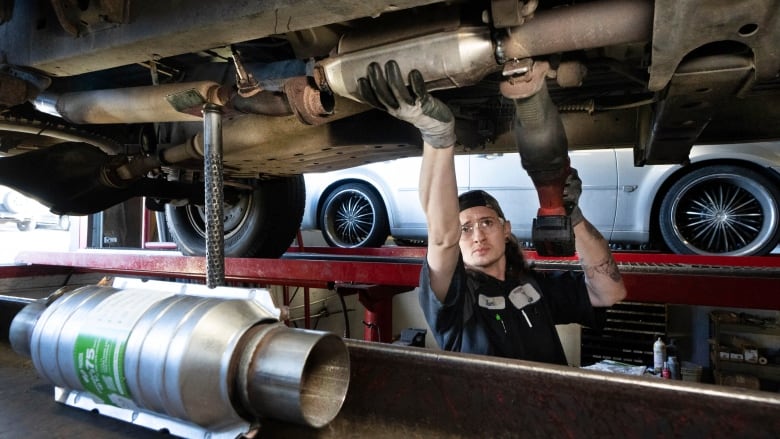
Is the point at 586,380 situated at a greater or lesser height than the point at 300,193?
lesser

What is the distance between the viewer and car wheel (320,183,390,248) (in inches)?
154

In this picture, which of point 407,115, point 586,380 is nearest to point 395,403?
point 586,380

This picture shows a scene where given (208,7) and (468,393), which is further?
(208,7)

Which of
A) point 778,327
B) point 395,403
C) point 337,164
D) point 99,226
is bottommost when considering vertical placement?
point 778,327

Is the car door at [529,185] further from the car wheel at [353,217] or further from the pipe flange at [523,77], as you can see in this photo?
the pipe flange at [523,77]

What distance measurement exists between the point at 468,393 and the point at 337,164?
1.41m

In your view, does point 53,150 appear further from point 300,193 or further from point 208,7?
point 300,193

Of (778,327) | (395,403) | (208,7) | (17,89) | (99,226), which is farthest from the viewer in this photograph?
(99,226)

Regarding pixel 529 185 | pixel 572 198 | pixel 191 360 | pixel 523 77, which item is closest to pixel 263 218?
pixel 572 198

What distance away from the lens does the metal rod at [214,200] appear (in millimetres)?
877

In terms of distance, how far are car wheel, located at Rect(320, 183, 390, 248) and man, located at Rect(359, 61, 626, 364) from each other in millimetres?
2500

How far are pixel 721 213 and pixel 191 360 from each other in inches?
130

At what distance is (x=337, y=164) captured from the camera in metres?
1.93

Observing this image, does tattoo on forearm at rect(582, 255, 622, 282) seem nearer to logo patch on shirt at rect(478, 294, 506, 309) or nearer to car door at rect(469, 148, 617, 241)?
logo patch on shirt at rect(478, 294, 506, 309)
